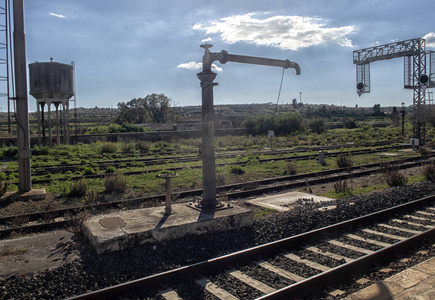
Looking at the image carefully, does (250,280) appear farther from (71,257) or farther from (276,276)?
(71,257)

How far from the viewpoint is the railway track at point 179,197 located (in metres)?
8.58

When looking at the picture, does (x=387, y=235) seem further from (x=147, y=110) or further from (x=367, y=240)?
(x=147, y=110)

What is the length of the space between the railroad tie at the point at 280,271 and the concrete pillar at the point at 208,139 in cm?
196

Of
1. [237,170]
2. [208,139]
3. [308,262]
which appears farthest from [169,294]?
[237,170]

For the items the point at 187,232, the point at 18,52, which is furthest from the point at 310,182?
the point at 18,52

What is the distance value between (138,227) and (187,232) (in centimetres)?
88

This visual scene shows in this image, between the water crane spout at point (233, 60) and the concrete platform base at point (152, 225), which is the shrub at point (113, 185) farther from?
the water crane spout at point (233, 60)

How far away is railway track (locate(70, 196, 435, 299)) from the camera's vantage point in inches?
200

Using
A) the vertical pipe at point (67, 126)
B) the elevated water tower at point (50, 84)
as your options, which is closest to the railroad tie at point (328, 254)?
the elevated water tower at point (50, 84)

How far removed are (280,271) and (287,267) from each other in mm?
205

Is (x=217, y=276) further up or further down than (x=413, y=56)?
further down

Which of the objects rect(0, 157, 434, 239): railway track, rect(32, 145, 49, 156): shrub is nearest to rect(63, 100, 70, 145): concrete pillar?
rect(32, 145, 49, 156): shrub

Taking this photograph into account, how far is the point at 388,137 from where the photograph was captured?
40906 mm

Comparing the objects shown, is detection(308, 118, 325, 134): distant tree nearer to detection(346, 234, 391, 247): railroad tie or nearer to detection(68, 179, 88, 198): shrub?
detection(68, 179, 88, 198): shrub
